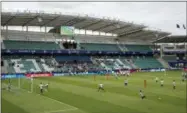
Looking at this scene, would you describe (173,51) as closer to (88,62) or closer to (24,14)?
(88,62)

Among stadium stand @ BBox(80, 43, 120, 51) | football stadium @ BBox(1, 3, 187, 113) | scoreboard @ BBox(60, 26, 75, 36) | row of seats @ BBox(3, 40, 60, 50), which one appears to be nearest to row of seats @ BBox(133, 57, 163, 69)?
football stadium @ BBox(1, 3, 187, 113)

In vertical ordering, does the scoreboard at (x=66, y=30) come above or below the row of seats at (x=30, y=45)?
above

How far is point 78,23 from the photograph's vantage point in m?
79.3

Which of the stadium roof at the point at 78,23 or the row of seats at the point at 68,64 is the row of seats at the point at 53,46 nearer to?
the row of seats at the point at 68,64

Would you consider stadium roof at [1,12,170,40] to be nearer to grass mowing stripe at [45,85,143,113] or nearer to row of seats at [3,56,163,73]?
row of seats at [3,56,163,73]

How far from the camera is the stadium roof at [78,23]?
68.1 meters

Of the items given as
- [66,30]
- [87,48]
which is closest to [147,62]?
[87,48]

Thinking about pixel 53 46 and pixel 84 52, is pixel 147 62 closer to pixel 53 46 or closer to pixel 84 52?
pixel 84 52

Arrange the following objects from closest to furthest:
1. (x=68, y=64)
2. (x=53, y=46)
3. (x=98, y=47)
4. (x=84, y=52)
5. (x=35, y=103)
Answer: (x=35, y=103)
(x=68, y=64)
(x=53, y=46)
(x=84, y=52)
(x=98, y=47)

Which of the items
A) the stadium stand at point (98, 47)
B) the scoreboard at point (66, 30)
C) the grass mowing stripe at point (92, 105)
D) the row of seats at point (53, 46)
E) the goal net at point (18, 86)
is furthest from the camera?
the stadium stand at point (98, 47)

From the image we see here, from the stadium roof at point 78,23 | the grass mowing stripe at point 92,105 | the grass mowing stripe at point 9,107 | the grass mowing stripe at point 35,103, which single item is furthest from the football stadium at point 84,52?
the grass mowing stripe at point 9,107

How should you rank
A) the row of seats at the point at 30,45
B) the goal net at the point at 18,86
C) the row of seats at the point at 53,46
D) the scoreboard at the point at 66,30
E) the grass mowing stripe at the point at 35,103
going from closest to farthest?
the grass mowing stripe at the point at 35,103 → the goal net at the point at 18,86 → the scoreboard at the point at 66,30 → the row of seats at the point at 30,45 → the row of seats at the point at 53,46

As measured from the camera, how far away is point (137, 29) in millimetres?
84750

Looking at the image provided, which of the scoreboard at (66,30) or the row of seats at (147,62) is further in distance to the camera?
the row of seats at (147,62)
